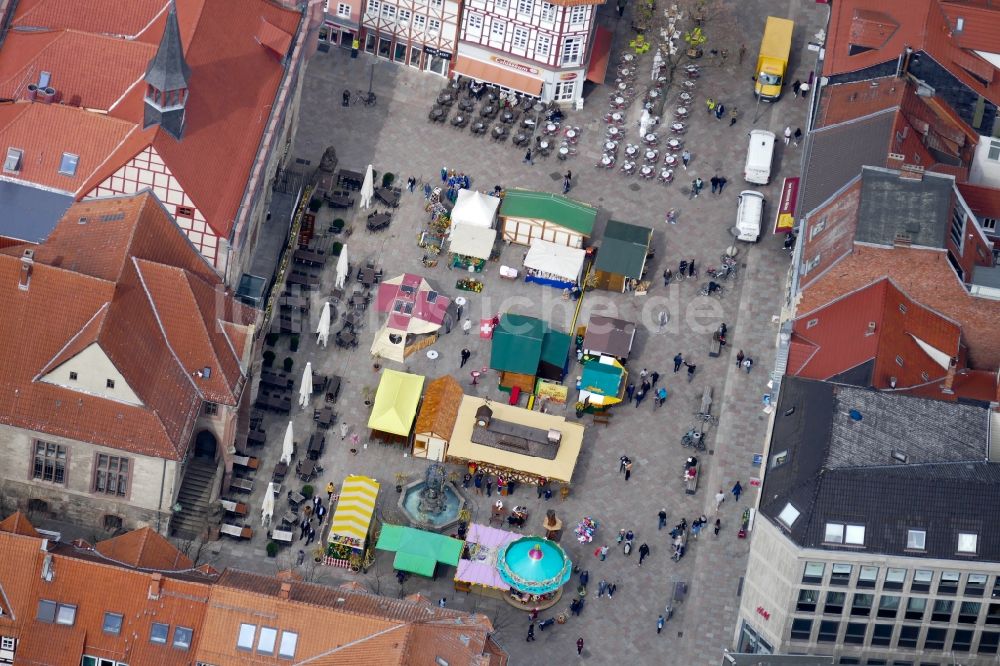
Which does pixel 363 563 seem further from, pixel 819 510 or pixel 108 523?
pixel 819 510

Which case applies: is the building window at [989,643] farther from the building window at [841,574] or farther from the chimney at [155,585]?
the chimney at [155,585]

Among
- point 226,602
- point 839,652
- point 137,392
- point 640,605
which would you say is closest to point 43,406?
point 137,392

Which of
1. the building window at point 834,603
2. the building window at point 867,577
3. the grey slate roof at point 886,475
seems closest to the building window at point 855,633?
the building window at point 834,603

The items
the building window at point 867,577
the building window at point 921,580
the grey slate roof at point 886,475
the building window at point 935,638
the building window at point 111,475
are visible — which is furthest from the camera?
the building window at point 111,475

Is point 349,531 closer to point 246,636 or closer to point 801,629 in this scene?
point 246,636

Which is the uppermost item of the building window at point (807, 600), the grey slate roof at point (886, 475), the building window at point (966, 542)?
the grey slate roof at point (886, 475)

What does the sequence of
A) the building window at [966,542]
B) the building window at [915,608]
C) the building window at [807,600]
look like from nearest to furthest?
the building window at [966,542] → the building window at [807,600] → the building window at [915,608]

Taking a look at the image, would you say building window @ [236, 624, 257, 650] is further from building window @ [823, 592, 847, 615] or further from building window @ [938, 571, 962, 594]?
building window @ [938, 571, 962, 594]
